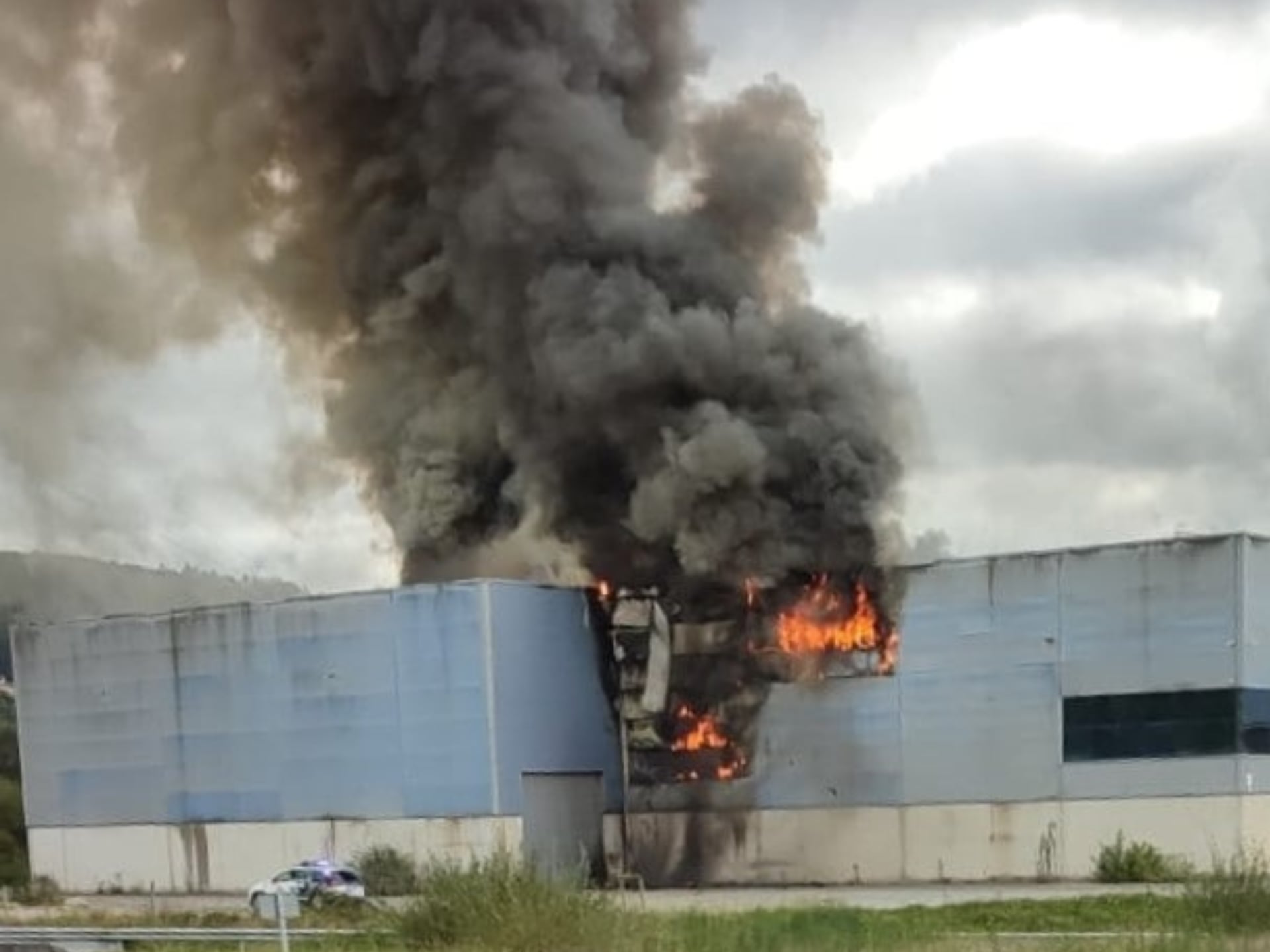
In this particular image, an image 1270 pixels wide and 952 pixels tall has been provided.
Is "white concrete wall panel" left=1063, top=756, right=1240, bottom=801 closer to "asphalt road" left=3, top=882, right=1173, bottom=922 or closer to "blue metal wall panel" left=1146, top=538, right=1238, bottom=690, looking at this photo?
"blue metal wall panel" left=1146, top=538, right=1238, bottom=690

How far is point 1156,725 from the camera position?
4216cm

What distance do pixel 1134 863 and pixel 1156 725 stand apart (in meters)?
3.29

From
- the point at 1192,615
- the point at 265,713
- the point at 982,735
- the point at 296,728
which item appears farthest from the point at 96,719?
the point at 1192,615

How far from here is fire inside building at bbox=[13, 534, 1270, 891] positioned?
1656 inches

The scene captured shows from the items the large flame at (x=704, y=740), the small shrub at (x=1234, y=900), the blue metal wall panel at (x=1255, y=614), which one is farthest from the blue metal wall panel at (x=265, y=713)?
the small shrub at (x=1234, y=900)

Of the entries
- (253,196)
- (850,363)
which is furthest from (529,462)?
(253,196)

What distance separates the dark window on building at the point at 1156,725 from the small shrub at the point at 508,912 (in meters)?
24.2

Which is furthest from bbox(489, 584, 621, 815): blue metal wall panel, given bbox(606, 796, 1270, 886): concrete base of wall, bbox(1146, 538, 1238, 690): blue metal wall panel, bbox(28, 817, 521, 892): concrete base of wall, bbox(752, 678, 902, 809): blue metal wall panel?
bbox(1146, 538, 1238, 690): blue metal wall panel

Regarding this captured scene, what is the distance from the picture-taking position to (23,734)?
183 feet

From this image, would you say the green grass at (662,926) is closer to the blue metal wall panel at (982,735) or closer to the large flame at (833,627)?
the blue metal wall panel at (982,735)

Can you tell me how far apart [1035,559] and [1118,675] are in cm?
328

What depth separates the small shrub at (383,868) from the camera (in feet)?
146

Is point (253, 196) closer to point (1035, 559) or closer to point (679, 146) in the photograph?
point (679, 146)

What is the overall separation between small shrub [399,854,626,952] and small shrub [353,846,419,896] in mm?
22370
